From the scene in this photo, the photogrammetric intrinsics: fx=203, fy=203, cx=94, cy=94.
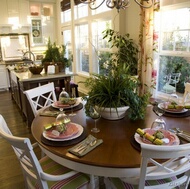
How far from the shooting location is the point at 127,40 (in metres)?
3.87

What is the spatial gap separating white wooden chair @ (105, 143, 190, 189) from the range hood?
256 inches

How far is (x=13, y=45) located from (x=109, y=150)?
6.65 meters

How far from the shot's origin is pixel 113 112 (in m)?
1.75

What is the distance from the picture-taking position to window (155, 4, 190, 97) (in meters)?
3.06

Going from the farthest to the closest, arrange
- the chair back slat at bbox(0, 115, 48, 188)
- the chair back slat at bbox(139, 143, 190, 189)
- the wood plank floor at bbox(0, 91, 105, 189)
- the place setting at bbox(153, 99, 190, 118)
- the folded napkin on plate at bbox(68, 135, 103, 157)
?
the wood plank floor at bbox(0, 91, 105, 189) → the place setting at bbox(153, 99, 190, 118) → the folded napkin on plate at bbox(68, 135, 103, 157) → the chair back slat at bbox(0, 115, 48, 188) → the chair back slat at bbox(139, 143, 190, 189)

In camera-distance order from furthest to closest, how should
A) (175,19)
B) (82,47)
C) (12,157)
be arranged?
1. (82,47)
2. (175,19)
3. (12,157)

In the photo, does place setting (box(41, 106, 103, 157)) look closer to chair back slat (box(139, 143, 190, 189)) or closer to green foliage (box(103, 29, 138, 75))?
chair back slat (box(139, 143, 190, 189))

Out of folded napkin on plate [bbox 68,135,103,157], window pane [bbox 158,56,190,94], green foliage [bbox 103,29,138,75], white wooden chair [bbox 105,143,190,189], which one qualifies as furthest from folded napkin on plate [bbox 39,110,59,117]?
window pane [bbox 158,56,190,94]

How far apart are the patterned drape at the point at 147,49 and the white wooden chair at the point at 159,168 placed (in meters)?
2.18

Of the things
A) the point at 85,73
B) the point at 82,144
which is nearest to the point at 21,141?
the point at 82,144

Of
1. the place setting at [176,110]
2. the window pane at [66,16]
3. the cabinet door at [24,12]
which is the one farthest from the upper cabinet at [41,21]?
the place setting at [176,110]

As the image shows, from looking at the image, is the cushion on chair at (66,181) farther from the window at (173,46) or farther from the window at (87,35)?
the window at (87,35)

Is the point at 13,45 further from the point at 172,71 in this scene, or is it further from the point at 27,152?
the point at 27,152

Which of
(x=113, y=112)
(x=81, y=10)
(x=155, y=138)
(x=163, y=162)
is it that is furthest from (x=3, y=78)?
(x=163, y=162)
